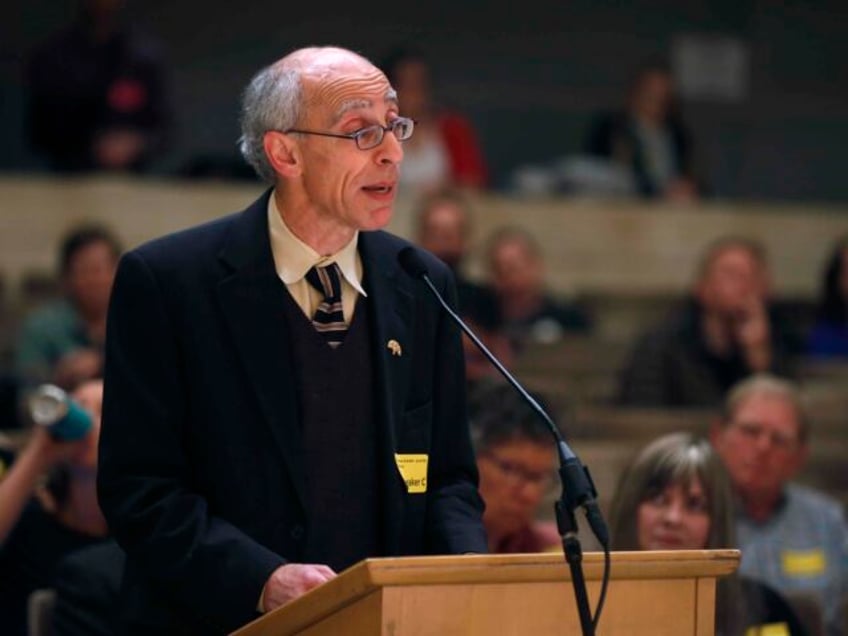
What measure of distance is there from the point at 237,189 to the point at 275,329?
A: 5678mm

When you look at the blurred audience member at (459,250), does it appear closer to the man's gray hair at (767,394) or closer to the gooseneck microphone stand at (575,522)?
the man's gray hair at (767,394)

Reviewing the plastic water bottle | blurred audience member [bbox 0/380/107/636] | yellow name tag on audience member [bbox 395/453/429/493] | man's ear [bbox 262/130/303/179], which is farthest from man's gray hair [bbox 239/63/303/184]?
blurred audience member [bbox 0/380/107/636]

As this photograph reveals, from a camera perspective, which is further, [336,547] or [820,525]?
[820,525]

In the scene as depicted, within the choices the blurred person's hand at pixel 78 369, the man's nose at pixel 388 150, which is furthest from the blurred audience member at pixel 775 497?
the man's nose at pixel 388 150

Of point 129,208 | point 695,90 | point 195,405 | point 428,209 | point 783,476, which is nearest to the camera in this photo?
point 195,405

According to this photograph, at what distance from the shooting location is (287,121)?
3.46 meters

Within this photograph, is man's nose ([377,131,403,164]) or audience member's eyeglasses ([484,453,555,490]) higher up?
man's nose ([377,131,403,164])

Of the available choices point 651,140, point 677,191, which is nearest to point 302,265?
point 651,140

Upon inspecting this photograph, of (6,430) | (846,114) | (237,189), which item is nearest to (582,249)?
(237,189)

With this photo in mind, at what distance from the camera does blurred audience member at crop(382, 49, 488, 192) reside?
8.73m

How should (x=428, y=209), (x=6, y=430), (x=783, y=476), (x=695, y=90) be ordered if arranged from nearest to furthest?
1. (x=783, y=476)
2. (x=6, y=430)
3. (x=428, y=209)
4. (x=695, y=90)

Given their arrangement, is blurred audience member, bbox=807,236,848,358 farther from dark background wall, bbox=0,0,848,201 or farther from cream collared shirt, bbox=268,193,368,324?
cream collared shirt, bbox=268,193,368,324

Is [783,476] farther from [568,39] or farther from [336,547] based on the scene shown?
[568,39]

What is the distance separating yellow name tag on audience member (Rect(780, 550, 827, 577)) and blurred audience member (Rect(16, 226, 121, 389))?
240 cm
